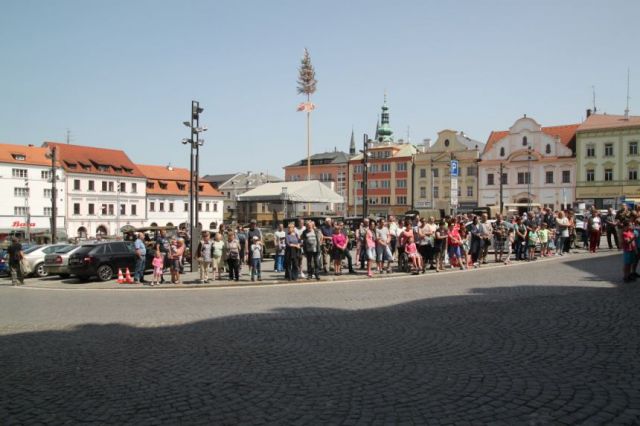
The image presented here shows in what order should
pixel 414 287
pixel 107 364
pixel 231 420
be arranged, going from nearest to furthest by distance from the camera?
pixel 231 420, pixel 107 364, pixel 414 287

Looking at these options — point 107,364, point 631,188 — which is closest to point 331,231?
point 107,364

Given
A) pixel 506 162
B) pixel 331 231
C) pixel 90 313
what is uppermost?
pixel 506 162

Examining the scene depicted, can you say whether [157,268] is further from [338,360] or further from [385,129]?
[385,129]

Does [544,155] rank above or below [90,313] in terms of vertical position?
above

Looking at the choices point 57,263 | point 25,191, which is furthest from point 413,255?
point 25,191

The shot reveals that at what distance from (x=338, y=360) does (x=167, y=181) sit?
87.9m

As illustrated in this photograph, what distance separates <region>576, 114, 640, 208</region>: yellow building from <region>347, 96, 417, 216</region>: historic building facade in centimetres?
2640

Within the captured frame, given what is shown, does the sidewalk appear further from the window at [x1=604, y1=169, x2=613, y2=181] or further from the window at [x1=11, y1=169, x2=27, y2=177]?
the window at [x1=11, y1=169, x2=27, y2=177]

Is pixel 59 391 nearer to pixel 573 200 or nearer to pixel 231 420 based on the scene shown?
pixel 231 420

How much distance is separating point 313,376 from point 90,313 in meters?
7.80

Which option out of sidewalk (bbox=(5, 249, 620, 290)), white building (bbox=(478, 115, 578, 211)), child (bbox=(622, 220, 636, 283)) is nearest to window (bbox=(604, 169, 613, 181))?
white building (bbox=(478, 115, 578, 211))

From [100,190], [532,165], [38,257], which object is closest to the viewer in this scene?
[38,257]

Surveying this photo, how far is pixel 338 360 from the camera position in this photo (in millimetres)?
7109

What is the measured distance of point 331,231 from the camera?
19516 millimetres
